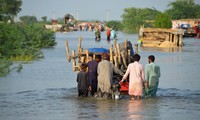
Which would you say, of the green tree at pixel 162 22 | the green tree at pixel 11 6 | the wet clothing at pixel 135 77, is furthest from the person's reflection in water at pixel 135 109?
the green tree at pixel 11 6

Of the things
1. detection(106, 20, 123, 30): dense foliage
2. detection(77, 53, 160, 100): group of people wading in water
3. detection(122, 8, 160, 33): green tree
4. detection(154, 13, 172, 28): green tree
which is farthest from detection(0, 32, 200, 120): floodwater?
detection(106, 20, 123, 30): dense foliage

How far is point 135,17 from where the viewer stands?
382 ft

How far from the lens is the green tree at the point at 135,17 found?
11181cm

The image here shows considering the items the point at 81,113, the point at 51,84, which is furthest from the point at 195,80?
the point at 81,113

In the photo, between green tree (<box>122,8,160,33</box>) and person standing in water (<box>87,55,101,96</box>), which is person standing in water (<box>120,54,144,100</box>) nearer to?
person standing in water (<box>87,55,101,96</box>)

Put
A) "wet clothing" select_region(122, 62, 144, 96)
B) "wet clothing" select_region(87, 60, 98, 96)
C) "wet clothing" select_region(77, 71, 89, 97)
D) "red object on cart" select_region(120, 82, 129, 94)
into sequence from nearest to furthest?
"wet clothing" select_region(122, 62, 144, 96) → "wet clothing" select_region(77, 71, 89, 97) → "wet clothing" select_region(87, 60, 98, 96) → "red object on cart" select_region(120, 82, 129, 94)

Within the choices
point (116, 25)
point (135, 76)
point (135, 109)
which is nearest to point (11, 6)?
point (116, 25)

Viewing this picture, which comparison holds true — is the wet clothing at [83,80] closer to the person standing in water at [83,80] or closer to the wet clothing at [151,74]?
the person standing in water at [83,80]

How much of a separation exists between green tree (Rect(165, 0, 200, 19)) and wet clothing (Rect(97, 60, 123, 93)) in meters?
83.4

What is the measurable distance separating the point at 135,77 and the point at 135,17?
100 m

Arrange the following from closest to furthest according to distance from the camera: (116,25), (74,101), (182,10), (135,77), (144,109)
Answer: (144,109) → (135,77) → (74,101) → (182,10) → (116,25)

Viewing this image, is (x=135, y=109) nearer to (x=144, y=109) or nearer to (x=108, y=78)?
(x=144, y=109)

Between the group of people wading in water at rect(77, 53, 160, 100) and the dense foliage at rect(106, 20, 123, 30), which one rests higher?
the group of people wading in water at rect(77, 53, 160, 100)

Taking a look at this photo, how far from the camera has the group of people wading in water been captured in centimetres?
1681
